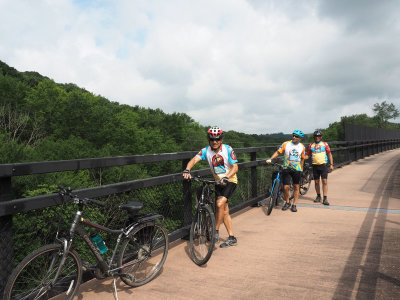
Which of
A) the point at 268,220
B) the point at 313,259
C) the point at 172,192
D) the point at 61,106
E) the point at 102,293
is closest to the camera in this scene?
the point at 102,293

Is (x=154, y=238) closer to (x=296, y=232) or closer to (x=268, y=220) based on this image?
(x=296, y=232)

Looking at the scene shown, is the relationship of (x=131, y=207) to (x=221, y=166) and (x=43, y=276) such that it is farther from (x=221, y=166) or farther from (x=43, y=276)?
(x=221, y=166)

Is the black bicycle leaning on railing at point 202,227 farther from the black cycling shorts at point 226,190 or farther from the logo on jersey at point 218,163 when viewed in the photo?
the logo on jersey at point 218,163

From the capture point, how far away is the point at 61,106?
178ft

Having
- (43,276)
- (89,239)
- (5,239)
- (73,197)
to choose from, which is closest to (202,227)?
(89,239)

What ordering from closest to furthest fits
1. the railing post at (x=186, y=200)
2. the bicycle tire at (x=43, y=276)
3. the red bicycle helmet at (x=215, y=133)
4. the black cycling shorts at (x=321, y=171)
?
the bicycle tire at (x=43, y=276)
the red bicycle helmet at (x=215, y=133)
the railing post at (x=186, y=200)
the black cycling shorts at (x=321, y=171)

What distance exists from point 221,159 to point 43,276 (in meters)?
2.61

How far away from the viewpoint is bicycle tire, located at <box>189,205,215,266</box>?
409 cm

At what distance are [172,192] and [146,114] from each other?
6972 cm

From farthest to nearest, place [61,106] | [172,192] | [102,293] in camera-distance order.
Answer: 1. [61,106]
2. [172,192]
3. [102,293]

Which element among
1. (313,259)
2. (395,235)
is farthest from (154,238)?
(395,235)

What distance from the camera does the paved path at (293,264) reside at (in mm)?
3291

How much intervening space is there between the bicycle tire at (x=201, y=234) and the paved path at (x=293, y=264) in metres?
0.14

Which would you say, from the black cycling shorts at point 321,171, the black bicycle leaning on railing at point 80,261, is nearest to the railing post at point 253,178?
the black cycling shorts at point 321,171
